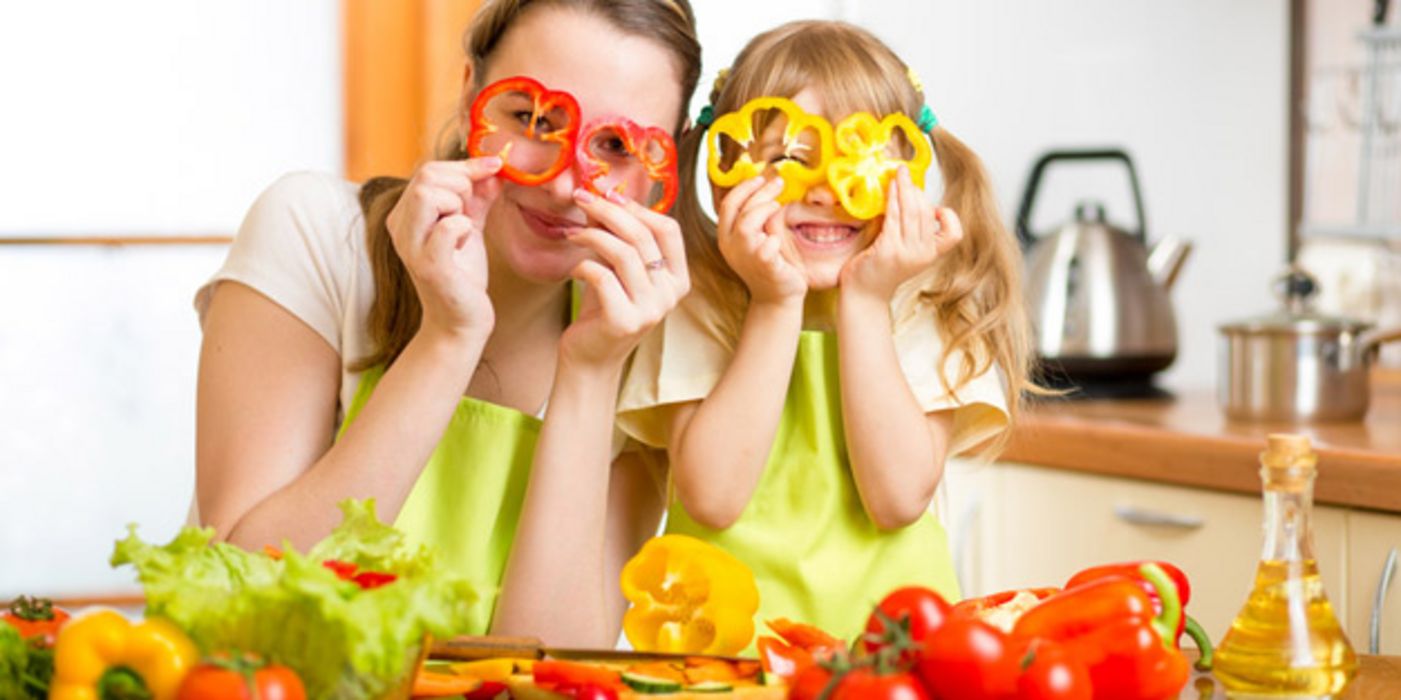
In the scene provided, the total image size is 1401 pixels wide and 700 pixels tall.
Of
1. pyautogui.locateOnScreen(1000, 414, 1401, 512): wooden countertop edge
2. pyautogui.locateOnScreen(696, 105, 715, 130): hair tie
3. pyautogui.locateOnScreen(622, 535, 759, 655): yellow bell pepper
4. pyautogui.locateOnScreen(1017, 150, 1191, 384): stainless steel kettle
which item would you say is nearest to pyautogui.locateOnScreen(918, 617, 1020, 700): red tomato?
pyautogui.locateOnScreen(622, 535, 759, 655): yellow bell pepper

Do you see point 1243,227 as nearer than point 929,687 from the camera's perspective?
No

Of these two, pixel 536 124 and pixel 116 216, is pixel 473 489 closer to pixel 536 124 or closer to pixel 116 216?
pixel 536 124

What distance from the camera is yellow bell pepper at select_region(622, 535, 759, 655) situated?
1.29 m

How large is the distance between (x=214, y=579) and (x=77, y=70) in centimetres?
205

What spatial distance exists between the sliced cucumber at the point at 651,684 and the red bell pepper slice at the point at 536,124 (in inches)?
22.4

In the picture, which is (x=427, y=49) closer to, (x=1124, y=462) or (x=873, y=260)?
(x=1124, y=462)

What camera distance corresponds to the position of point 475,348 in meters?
1.46

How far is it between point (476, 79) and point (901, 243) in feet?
1.49

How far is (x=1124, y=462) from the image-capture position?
2.44 meters

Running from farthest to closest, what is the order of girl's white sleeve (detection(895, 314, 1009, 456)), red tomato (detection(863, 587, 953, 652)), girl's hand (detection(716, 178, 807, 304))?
girl's white sleeve (detection(895, 314, 1009, 456)) → girl's hand (detection(716, 178, 807, 304)) → red tomato (detection(863, 587, 953, 652))

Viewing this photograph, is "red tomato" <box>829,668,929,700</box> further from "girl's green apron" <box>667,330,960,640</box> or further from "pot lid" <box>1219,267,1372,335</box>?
"pot lid" <box>1219,267,1372,335</box>

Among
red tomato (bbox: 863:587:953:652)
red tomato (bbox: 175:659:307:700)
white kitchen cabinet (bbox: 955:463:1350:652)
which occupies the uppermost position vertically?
red tomato (bbox: 175:659:307:700)

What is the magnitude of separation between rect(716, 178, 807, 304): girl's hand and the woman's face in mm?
97

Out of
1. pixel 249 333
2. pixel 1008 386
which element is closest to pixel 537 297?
pixel 249 333
